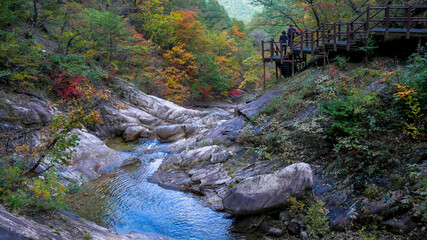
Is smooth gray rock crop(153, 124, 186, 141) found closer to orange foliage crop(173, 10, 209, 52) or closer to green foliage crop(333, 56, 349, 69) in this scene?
green foliage crop(333, 56, 349, 69)

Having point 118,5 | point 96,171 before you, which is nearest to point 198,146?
point 96,171

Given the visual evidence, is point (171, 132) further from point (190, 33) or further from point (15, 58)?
point (190, 33)

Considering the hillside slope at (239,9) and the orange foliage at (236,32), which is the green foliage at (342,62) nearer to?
the orange foliage at (236,32)

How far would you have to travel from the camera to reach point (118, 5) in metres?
28.1

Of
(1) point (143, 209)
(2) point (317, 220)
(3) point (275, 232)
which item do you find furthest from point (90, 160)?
(2) point (317, 220)

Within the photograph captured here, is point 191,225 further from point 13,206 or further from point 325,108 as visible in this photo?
point 325,108

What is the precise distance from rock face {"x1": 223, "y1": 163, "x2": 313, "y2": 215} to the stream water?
75 centimetres

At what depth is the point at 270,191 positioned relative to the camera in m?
6.98

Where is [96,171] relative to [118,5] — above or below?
below

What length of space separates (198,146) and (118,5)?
22.8 m

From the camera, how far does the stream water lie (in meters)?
7.39

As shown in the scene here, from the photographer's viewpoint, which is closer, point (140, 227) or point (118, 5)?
point (140, 227)

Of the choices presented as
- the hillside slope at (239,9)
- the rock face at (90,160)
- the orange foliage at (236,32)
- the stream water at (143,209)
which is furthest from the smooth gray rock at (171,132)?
the hillside slope at (239,9)

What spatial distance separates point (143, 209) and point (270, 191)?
4.33 m
